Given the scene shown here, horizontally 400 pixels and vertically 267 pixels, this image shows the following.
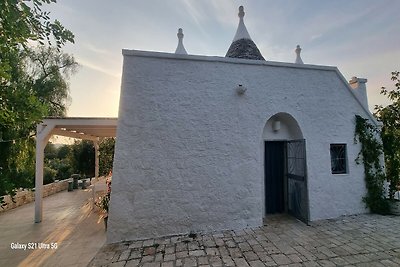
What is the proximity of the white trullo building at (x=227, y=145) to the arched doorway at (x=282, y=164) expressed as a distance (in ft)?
0.13

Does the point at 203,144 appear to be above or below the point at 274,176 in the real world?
above

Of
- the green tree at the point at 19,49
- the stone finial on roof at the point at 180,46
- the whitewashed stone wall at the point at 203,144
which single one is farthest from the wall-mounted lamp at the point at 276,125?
the green tree at the point at 19,49

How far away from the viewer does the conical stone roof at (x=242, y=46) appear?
412 inches

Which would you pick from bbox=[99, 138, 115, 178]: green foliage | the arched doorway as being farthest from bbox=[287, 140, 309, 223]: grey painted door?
bbox=[99, 138, 115, 178]: green foliage

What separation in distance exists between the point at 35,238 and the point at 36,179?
2.64 m

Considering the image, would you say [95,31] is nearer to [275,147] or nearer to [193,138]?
[193,138]

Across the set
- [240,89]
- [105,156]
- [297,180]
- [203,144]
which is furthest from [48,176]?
[297,180]

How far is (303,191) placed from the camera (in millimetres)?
7734

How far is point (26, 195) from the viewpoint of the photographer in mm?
11469

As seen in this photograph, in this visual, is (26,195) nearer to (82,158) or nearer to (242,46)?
(82,158)

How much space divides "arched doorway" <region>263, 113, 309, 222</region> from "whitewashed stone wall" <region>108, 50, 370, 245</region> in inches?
16.5

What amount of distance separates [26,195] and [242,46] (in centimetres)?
1386

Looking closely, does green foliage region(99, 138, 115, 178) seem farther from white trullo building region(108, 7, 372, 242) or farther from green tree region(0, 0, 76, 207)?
green tree region(0, 0, 76, 207)

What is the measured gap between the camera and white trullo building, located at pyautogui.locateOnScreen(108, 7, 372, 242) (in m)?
6.66
